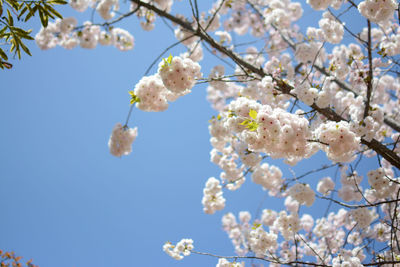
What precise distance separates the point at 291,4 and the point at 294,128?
20.8ft

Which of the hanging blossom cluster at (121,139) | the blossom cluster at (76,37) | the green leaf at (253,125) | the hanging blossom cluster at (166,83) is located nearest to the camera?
the green leaf at (253,125)

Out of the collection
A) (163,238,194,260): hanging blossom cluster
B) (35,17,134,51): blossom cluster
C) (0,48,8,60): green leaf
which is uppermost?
(35,17,134,51): blossom cluster

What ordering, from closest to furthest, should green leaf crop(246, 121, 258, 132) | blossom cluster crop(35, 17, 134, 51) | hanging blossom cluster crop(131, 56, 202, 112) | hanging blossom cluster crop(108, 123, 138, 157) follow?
green leaf crop(246, 121, 258, 132)
hanging blossom cluster crop(131, 56, 202, 112)
hanging blossom cluster crop(108, 123, 138, 157)
blossom cluster crop(35, 17, 134, 51)

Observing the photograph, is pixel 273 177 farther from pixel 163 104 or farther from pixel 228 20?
pixel 228 20

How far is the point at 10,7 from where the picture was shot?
2047 mm

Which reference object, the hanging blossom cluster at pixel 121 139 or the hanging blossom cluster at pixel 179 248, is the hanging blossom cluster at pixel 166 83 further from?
the hanging blossom cluster at pixel 179 248

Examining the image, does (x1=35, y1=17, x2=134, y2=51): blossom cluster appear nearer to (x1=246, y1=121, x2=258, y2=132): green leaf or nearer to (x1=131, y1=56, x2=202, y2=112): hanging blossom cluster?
(x1=131, y1=56, x2=202, y2=112): hanging blossom cluster

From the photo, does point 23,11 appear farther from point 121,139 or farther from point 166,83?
point 121,139

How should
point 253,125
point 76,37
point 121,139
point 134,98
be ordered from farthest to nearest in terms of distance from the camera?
point 76,37, point 121,139, point 134,98, point 253,125

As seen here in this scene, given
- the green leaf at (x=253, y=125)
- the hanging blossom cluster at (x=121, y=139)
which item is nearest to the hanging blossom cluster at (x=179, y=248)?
the hanging blossom cluster at (x=121, y=139)

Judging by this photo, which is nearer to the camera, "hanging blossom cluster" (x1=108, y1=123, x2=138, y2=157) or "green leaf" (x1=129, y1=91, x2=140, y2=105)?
"green leaf" (x1=129, y1=91, x2=140, y2=105)

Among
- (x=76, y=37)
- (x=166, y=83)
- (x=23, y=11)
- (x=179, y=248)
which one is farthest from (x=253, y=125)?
(x=76, y=37)

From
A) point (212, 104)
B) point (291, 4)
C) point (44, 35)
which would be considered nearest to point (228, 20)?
point (291, 4)

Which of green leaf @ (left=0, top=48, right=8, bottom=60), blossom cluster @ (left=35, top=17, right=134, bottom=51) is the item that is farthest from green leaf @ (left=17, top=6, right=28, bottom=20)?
blossom cluster @ (left=35, top=17, right=134, bottom=51)
